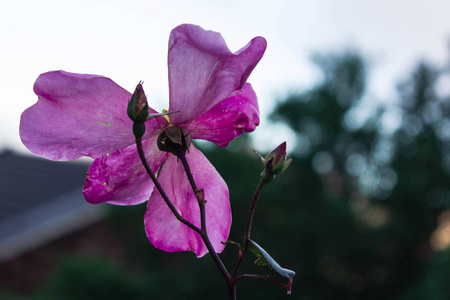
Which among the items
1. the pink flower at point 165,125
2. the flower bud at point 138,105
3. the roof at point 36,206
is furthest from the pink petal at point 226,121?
the roof at point 36,206

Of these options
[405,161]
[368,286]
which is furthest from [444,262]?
[405,161]

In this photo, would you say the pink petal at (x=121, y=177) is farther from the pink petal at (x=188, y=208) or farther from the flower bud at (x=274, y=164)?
the flower bud at (x=274, y=164)

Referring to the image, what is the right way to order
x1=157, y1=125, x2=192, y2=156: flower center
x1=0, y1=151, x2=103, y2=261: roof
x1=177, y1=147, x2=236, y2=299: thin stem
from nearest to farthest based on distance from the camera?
x1=177, y1=147, x2=236, y2=299: thin stem < x1=157, y1=125, x2=192, y2=156: flower center < x1=0, y1=151, x2=103, y2=261: roof

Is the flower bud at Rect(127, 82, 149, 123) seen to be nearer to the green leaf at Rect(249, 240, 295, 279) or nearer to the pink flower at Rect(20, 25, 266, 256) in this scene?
the pink flower at Rect(20, 25, 266, 256)

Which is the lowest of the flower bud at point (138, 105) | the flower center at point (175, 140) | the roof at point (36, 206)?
the roof at point (36, 206)

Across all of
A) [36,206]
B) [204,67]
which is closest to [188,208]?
[204,67]

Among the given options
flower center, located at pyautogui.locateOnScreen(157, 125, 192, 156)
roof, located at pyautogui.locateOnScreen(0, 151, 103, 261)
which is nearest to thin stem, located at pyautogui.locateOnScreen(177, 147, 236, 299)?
flower center, located at pyautogui.locateOnScreen(157, 125, 192, 156)
